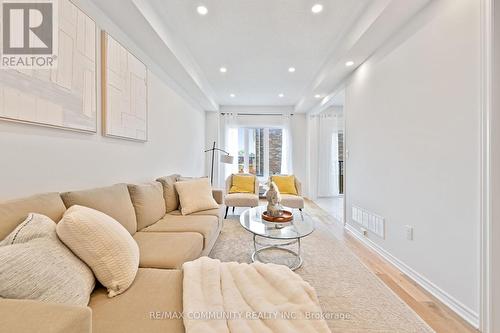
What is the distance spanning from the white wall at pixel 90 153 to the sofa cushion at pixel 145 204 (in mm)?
297

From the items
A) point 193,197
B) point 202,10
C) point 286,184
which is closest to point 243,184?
point 286,184

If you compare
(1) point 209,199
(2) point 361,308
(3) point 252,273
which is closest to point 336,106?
(1) point 209,199

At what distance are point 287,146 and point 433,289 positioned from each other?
15.4 feet

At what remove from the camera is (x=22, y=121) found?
4.42 feet

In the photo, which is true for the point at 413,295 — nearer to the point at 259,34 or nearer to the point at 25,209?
the point at 25,209

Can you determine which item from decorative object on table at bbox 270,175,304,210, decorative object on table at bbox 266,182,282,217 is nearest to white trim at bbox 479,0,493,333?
decorative object on table at bbox 266,182,282,217

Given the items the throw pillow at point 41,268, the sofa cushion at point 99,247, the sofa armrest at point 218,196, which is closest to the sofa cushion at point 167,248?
the sofa cushion at point 99,247

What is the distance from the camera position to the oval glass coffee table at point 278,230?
2.06 meters

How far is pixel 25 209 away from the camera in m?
1.12

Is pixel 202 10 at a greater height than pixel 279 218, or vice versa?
pixel 202 10

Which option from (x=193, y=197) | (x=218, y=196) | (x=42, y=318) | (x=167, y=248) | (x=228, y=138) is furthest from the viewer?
(x=228, y=138)

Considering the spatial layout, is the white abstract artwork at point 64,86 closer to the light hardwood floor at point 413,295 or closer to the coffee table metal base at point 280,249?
the coffee table metal base at point 280,249

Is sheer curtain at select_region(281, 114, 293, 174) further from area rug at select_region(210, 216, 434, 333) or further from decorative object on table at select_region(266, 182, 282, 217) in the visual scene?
decorative object on table at select_region(266, 182, 282, 217)

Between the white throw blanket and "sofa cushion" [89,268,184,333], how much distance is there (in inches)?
2.7
